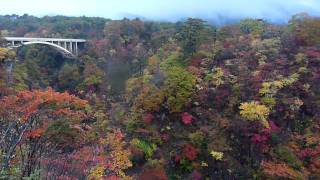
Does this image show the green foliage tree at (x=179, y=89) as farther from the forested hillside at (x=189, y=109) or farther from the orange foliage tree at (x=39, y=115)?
the orange foliage tree at (x=39, y=115)

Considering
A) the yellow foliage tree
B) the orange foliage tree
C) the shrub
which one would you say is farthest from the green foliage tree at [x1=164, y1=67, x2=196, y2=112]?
the yellow foliage tree

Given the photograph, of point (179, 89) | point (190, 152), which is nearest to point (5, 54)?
point (179, 89)

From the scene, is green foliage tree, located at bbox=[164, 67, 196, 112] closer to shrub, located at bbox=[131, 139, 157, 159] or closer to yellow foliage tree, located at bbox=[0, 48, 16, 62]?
shrub, located at bbox=[131, 139, 157, 159]

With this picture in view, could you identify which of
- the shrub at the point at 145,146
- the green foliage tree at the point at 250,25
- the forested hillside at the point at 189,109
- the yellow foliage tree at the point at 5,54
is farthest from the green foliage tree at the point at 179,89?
the green foliage tree at the point at 250,25

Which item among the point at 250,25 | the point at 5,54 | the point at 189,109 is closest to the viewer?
Answer: the point at 189,109

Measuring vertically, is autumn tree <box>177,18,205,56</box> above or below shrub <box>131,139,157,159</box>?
above

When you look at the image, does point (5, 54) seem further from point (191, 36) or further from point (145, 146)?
point (191, 36)

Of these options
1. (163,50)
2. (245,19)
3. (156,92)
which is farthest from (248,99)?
(245,19)

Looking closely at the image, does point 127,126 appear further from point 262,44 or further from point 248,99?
point 262,44

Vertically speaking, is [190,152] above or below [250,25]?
below
